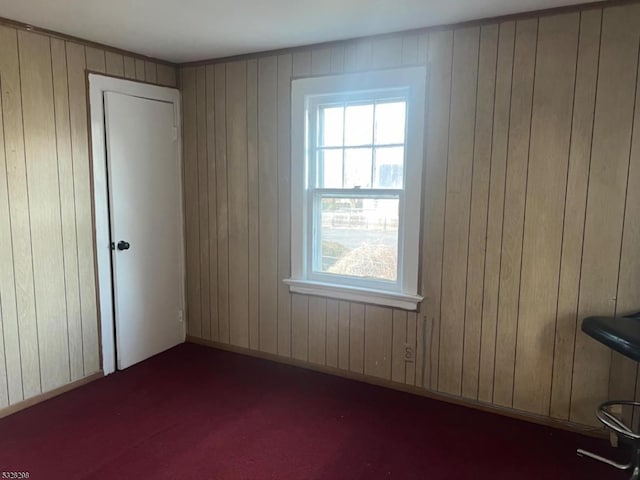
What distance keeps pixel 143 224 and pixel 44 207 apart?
2.50 ft

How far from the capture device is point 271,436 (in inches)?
104

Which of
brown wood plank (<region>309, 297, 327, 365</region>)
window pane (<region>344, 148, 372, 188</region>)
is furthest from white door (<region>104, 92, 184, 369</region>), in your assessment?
window pane (<region>344, 148, 372, 188</region>)

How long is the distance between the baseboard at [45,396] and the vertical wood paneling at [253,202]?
A: 1176 mm

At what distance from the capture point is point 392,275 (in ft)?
10.4

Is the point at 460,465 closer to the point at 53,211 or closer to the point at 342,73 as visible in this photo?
the point at 342,73

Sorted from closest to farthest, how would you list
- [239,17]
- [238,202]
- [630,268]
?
1. [630,268]
2. [239,17]
3. [238,202]

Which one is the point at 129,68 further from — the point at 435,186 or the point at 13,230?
the point at 435,186

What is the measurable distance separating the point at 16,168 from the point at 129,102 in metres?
0.95

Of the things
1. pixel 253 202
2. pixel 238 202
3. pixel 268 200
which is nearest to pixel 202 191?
pixel 238 202

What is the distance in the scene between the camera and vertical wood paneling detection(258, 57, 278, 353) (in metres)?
3.42

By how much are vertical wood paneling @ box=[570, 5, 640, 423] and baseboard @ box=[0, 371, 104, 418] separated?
318cm

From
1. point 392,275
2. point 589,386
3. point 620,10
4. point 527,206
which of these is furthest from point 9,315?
point 620,10

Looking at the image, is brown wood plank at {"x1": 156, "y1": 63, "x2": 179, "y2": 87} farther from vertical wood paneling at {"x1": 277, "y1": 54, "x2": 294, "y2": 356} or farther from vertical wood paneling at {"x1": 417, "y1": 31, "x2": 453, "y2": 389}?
vertical wood paneling at {"x1": 417, "y1": 31, "x2": 453, "y2": 389}

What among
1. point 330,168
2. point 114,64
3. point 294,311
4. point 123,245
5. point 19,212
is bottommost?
point 294,311
